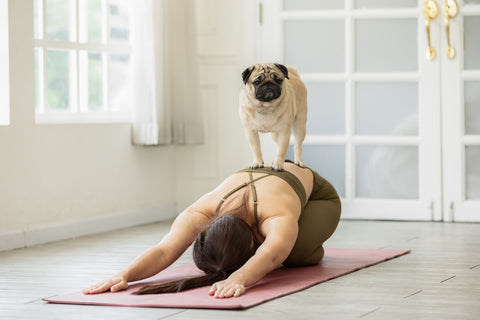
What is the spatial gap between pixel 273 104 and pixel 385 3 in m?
2.25

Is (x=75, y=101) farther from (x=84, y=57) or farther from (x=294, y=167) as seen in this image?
(x=294, y=167)

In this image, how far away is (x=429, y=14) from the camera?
16.3ft

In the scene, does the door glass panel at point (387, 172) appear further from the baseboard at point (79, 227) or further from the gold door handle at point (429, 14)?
the baseboard at point (79, 227)

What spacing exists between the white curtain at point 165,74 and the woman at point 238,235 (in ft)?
6.22

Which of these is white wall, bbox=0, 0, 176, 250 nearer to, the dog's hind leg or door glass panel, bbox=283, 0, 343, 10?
door glass panel, bbox=283, 0, 343, 10

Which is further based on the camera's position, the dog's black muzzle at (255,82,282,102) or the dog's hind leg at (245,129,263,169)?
the dog's hind leg at (245,129,263,169)

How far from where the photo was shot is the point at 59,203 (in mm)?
4395

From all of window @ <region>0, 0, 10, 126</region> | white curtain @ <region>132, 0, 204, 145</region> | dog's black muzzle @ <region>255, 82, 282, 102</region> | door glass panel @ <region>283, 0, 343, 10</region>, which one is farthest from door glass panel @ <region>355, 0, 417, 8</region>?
dog's black muzzle @ <region>255, 82, 282, 102</region>

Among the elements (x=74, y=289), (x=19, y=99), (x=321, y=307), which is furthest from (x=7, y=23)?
(x=321, y=307)

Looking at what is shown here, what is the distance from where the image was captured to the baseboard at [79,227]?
405cm

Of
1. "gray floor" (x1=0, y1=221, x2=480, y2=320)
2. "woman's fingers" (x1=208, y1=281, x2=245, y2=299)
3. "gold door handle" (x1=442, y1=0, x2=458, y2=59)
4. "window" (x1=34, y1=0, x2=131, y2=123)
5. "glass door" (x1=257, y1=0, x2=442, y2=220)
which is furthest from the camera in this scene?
"glass door" (x1=257, y1=0, x2=442, y2=220)

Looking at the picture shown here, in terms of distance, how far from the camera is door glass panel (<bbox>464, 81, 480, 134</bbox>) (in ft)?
16.2

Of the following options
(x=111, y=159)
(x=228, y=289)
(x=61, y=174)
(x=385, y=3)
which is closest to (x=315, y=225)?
(x=228, y=289)

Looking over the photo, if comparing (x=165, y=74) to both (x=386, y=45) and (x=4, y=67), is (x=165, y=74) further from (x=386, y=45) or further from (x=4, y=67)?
(x=386, y=45)
